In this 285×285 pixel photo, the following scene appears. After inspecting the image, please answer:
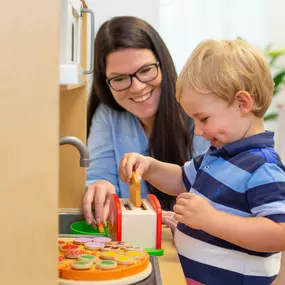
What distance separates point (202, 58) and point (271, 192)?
1.06 ft

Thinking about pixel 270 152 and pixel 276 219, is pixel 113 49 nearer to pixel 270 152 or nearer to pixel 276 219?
pixel 270 152

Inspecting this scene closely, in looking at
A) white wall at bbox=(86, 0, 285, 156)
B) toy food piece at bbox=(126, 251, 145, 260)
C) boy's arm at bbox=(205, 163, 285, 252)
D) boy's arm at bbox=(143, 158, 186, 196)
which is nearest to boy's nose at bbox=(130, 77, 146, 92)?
boy's arm at bbox=(143, 158, 186, 196)

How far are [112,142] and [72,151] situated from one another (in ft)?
1.24

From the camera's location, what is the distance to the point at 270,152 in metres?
1.10

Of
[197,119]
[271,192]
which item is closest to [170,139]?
[197,119]

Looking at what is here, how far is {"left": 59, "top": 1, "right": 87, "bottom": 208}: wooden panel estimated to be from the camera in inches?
58.4

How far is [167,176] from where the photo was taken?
138 centimetres

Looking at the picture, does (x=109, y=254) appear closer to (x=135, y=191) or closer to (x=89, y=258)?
(x=89, y=258)

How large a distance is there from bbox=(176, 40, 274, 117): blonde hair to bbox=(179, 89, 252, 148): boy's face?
0.05ft

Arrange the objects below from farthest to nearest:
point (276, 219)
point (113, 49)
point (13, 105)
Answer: point (113, 49) → point (276, 219) → point (13, 105)

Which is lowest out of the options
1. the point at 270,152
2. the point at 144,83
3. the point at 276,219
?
the point at 276,219

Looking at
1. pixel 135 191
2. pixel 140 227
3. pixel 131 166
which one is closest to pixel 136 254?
pixel 140 227

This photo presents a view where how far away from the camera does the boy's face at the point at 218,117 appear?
1102 millimetres

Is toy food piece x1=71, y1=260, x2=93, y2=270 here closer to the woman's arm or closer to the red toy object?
the red toy object
